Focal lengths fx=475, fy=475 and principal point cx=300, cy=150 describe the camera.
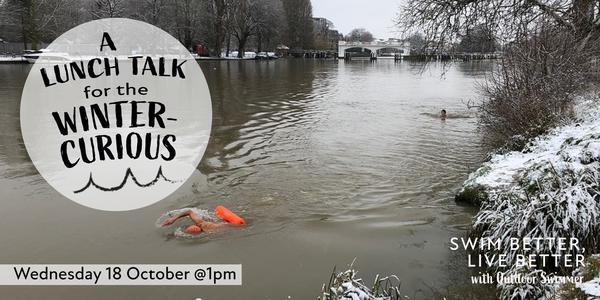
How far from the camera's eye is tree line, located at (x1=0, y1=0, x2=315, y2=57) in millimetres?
51125

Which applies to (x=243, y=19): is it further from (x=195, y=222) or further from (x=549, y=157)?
(x=549, y=157)

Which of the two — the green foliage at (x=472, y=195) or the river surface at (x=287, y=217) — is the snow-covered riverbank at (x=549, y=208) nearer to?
the green foliage at (x=472, y=195)

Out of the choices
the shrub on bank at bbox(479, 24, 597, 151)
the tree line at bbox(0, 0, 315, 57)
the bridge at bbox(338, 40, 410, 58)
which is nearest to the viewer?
the shrub on bank at bbox(479, 24, 597, 151)

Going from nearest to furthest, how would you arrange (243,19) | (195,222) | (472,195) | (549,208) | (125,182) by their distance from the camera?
(549,208)
(195,222)
(472,195)
(125,182)
(243,19)

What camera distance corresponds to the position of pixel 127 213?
8.06m

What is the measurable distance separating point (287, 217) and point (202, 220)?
1.42 meters

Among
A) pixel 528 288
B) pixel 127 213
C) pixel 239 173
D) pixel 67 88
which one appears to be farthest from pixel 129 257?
pixel 67 88

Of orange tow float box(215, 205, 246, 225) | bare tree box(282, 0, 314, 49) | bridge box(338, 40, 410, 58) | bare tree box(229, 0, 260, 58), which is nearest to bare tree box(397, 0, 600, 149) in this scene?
orange tow float box(215, 205, 246, 225)

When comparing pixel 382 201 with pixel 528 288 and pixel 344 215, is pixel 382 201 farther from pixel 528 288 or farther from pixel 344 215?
pixel 528 288

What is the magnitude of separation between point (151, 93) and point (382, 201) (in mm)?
16430

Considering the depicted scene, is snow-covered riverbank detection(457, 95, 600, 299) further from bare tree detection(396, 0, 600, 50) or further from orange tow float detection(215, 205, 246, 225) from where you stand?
bare tree detection(396, 0, 600, 50)

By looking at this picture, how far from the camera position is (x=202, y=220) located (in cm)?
752

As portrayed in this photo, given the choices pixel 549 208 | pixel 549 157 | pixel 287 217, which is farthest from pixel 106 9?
pixel 549 208

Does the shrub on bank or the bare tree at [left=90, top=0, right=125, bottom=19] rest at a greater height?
the bare tree at [left=90, top=0, right=125, bottom=19]
